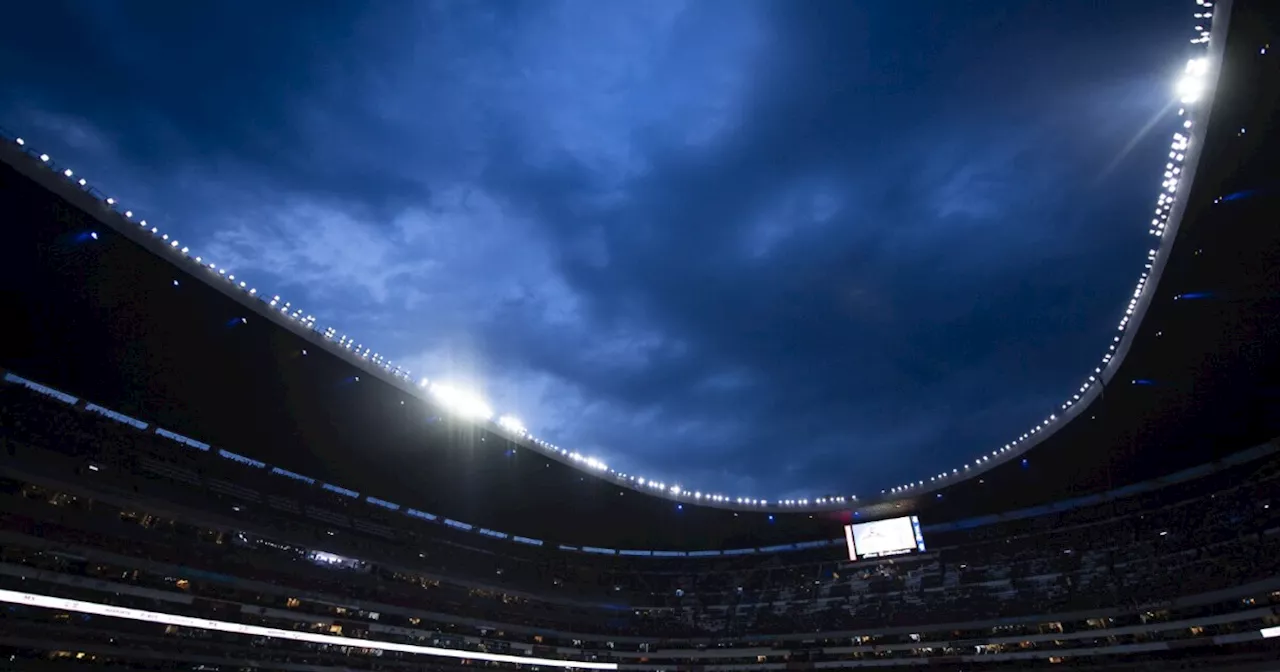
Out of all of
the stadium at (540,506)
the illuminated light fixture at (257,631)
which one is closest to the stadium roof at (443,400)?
the stadium at (540,506)

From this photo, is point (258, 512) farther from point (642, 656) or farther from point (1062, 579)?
point (1062, 579)

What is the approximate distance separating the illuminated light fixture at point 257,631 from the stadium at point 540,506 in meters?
0.19

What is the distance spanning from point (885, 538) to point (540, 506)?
27.7 m

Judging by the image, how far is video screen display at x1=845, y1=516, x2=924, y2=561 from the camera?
5056cm

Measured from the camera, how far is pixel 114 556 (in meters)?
30.8

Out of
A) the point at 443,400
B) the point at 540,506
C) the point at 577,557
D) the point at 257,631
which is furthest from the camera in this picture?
the point at 577,557

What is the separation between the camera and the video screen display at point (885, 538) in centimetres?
5056

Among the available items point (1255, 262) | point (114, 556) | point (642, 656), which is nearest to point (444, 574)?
point (642, 656)

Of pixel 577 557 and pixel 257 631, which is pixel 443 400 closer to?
pixel 257 631

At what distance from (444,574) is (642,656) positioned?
18.9m

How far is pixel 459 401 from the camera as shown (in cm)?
3556

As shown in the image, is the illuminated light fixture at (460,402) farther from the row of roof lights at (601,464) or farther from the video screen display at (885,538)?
the video screen display at (885,538)

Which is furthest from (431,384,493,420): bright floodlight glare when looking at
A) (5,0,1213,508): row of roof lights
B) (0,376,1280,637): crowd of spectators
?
(0,376,1280,637): crowd of spectators

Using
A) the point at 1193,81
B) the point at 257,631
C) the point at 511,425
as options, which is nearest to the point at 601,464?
the point at 511,425
